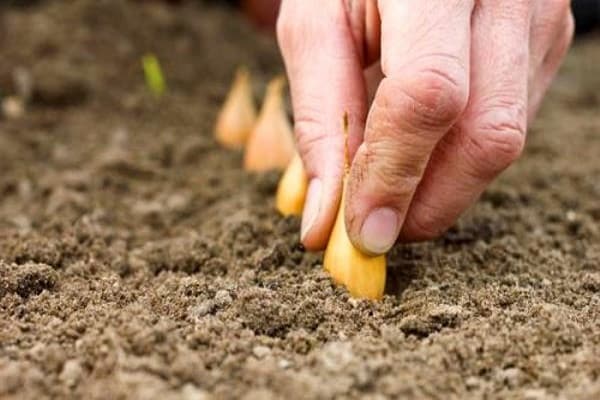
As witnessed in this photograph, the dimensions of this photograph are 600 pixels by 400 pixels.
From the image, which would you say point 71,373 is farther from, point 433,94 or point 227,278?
point 433,94

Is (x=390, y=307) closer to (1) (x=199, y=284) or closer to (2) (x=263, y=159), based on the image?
(1) (x=199, y=284)

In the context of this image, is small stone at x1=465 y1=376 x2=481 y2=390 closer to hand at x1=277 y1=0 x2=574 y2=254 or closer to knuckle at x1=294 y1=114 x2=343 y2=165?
hand at x1=277 y1=0 x2=574 y2=254

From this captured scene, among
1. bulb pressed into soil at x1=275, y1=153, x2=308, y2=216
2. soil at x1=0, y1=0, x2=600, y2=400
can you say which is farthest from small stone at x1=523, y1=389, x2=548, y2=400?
bulb pressed into soil at x1=275, y1=153, x2=308, y2=216

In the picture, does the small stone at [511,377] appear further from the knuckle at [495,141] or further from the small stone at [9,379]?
the small stone at [9,379]

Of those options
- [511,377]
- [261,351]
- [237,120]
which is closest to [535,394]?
[511,377]

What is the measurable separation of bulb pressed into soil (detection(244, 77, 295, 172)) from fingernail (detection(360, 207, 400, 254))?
1.62 ft

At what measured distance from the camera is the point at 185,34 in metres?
2.11

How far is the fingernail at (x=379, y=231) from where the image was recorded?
91cm

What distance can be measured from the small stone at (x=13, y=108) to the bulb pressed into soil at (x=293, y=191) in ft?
2.47

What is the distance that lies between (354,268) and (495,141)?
0.70 feet

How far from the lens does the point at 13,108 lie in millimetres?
1699

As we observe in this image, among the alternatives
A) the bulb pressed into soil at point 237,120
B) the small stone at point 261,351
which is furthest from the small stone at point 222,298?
the bulb pressed into soil at point 237,120

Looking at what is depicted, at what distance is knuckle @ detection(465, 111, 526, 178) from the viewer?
0.92 m

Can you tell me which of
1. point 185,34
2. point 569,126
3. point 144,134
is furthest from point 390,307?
point 185,34
